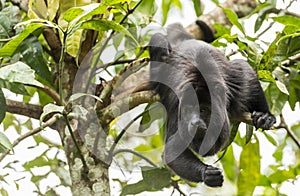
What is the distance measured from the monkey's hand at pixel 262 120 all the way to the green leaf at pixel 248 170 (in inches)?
11.8

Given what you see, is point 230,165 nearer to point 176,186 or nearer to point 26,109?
point 176,186

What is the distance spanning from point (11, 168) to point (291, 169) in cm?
111

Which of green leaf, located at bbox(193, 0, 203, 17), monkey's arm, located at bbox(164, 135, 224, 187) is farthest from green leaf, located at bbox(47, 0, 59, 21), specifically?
green leaf, located at bbox(193, 0, 203, 17)

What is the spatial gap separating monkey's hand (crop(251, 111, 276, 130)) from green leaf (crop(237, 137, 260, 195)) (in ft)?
0.98

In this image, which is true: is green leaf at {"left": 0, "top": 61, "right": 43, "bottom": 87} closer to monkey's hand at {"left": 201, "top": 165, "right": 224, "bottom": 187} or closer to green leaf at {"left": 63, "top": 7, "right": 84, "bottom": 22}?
green leaf at {"left": 63, "top": 7, "right": 84, "bottom": 22}

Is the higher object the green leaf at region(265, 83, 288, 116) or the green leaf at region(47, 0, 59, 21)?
the green leaf at region(47, 0, 59, 21)

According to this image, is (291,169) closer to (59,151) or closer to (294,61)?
(294,61)

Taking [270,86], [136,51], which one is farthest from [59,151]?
[270,86]

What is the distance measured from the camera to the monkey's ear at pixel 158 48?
6.40 ft

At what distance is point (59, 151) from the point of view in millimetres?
2371

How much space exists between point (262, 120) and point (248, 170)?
0.40 metres

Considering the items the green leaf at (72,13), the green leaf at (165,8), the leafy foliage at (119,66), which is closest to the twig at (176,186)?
the leafy foliage at (119,66)

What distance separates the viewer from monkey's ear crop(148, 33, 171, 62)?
1.95m

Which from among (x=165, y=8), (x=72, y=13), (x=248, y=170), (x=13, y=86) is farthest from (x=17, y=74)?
(x=165, y=8)
